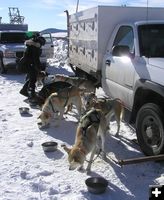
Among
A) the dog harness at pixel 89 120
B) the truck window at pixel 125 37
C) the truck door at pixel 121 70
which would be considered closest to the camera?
the dog harness at pixel 89 120

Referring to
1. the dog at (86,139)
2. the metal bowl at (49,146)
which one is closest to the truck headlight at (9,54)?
the metal bowl at (49,146)

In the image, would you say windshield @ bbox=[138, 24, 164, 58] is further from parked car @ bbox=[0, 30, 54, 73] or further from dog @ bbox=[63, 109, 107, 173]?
parked car @ bbox=[0, 30, 54, 73]

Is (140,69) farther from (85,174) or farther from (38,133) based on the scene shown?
(38,133)

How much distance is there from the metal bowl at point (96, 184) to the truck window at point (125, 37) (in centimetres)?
266

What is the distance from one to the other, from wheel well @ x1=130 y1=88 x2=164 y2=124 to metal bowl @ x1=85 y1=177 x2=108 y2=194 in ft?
5.01

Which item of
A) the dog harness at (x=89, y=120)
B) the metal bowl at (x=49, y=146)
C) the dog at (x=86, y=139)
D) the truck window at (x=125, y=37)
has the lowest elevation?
the metal bowl at (x=49, y=146)

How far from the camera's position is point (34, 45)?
10070 millimetres

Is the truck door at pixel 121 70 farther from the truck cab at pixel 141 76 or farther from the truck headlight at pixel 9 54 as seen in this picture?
the truck headlight at pixel 9 54

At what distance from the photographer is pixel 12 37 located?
17.7m

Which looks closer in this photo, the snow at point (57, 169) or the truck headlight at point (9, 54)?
the snow at point (57, 169)

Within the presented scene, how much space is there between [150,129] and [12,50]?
11221 mm

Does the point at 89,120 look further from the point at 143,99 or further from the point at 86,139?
the point at 143,99

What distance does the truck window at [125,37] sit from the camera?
6.93 m

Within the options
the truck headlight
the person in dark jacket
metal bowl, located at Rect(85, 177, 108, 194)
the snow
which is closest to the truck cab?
the snow
